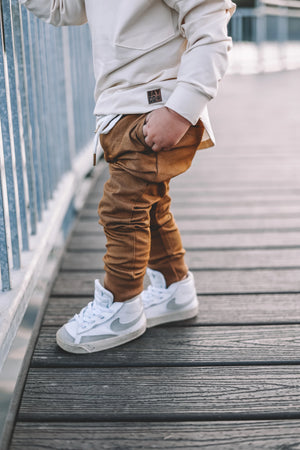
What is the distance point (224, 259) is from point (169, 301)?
50 centimetres

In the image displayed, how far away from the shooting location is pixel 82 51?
2.75 metres

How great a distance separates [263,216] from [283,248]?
371mm

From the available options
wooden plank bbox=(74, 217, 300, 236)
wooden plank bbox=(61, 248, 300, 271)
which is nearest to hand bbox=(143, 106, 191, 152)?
wooden plank bbox=(61, 248, 300, 271)

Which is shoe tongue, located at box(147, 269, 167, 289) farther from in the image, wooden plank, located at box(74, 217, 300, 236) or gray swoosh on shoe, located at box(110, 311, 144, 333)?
wooden plank, located at box(74, 217, 300, 236)

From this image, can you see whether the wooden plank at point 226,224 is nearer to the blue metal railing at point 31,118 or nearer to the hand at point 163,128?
the blue metal railing at point 31,118

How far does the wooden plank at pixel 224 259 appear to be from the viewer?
1853mm

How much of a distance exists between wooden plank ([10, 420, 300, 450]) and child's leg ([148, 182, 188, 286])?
1.55ft

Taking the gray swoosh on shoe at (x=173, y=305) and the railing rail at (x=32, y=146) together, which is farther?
the gray swoosh on shoe at (x=173, y=305)

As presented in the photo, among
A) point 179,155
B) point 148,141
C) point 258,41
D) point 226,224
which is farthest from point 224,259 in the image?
point 258,41

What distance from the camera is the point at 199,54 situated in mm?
1104

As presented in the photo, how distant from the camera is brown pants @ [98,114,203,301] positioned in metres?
1.20

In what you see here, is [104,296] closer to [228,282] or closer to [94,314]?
[94,314]

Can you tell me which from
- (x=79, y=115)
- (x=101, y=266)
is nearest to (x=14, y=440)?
(x=101, y=266)

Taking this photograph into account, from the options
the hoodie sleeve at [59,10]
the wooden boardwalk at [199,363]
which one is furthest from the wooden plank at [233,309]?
the hoodie sleeve at [59,10]
